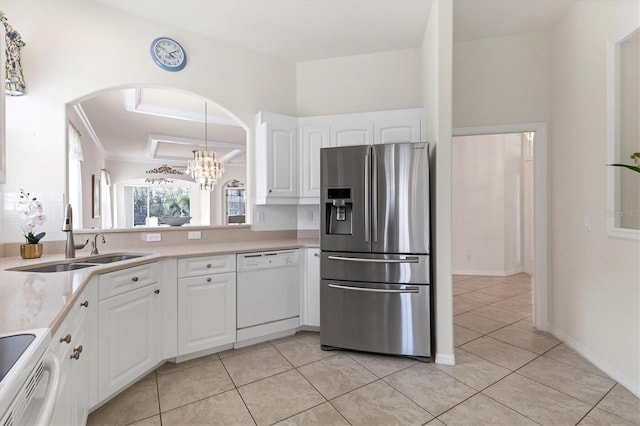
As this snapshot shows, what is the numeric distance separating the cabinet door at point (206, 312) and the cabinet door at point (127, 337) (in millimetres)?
175

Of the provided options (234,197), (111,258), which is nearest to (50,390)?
(111,258)

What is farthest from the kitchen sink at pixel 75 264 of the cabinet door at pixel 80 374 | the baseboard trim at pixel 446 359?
the baseboard trim at pixel 446 359

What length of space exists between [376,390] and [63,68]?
3.34 metres

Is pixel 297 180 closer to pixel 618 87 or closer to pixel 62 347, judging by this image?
pixel 62 347

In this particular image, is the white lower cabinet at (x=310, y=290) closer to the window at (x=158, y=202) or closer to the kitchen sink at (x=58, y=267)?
the kitchen sink at (x=58, y=267)

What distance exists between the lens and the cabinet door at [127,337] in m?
1.81

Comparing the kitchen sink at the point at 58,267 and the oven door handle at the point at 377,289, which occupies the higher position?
the kitchen sink at the point at 58,267

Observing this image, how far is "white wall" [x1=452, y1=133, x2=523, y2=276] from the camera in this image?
5320 mm

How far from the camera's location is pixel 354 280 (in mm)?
2576

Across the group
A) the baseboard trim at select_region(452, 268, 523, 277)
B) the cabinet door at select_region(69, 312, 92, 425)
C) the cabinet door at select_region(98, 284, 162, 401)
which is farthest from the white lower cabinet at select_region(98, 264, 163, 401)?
the baseboard trim at select_region(452, 268, 523, 277)

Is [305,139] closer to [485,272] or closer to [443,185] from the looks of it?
[443,185]

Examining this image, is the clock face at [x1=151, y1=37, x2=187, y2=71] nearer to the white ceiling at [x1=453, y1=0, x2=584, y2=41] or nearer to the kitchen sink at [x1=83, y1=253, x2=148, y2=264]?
the kitchen sink at [x1=83, y1=253, x2=148, y2=264]

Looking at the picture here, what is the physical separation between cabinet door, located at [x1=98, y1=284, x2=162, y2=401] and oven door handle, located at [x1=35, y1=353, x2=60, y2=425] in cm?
117

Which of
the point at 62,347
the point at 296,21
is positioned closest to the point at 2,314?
the point at 62,347
